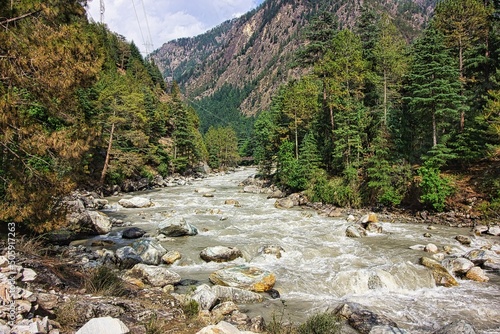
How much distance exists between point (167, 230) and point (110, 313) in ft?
38.5

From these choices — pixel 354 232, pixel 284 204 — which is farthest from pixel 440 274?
pixel 284 204

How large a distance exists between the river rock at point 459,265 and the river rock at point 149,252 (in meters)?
12.1

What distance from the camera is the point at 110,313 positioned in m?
6.30

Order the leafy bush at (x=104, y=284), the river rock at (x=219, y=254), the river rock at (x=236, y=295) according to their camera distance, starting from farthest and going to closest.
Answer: the river rock at (x=219, y=254)
the river rock at (x=236, y=295)
the leafy bush at (x=104, y=284)

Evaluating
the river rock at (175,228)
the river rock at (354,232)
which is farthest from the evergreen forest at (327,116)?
the river rock at (175,228)

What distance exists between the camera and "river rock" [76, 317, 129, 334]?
4.41 m

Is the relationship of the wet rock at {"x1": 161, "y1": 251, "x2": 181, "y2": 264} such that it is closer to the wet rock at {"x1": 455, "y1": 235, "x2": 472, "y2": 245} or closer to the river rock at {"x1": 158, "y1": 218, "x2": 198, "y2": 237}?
the river rock at {"x1": 158, "y1": 218, "x2": 198, "y2": 237}

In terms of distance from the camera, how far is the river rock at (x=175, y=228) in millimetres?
17828

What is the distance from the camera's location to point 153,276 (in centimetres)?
1095

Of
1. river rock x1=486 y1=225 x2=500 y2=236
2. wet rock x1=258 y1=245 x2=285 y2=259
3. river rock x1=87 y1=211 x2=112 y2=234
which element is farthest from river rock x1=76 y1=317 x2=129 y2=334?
river rock x1=486 y1=225 x2=500 y2=236

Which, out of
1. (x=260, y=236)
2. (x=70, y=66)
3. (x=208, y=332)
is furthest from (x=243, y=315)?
(x=260, y=236)

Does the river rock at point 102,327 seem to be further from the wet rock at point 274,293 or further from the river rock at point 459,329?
the river rock at point 459,329

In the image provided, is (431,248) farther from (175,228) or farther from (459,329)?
(175,228)

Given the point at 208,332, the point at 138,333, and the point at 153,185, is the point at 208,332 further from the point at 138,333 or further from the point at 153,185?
the point at 153,185
